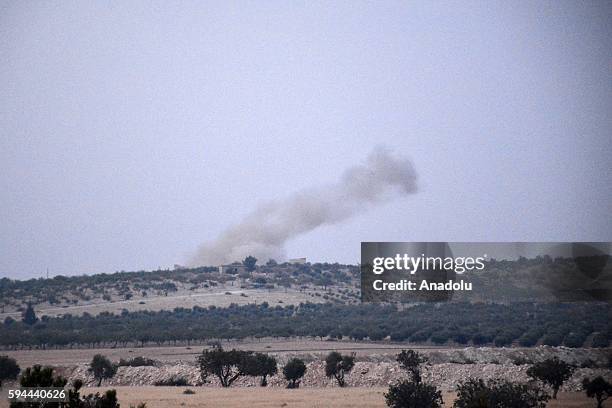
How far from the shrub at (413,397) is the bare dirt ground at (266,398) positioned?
205 centimetres

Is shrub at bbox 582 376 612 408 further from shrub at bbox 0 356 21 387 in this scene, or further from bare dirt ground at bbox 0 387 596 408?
shrub at bbox 0 356 21 387

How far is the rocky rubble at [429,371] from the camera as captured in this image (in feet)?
182

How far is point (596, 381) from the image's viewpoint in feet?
147

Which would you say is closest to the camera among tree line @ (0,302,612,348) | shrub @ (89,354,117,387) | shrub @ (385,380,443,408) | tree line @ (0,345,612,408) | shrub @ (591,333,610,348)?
tree line @ (0,345,612,408)

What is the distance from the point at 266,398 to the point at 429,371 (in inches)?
579

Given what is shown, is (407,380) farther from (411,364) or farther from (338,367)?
(338,367)

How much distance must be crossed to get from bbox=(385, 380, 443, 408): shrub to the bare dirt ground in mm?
2054

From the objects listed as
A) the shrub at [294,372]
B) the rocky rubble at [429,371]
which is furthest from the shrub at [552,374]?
the shrub at [294,372]

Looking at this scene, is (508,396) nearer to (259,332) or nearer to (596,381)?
(596,381)

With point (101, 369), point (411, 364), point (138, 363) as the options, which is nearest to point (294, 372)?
point (411, 364)

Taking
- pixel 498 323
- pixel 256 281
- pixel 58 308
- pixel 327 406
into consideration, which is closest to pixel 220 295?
pixel 256 281

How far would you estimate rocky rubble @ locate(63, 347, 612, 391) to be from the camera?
5534 centimetres

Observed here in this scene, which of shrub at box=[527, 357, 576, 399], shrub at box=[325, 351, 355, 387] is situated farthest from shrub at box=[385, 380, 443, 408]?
shrub at box=[325, 351, 355, 387]

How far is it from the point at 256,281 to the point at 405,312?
3182cm
